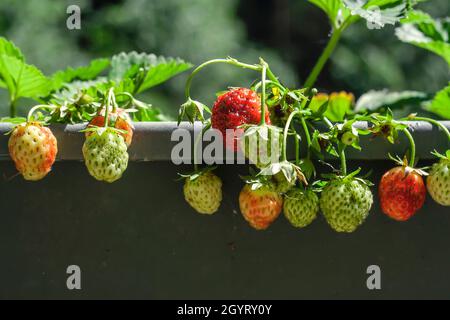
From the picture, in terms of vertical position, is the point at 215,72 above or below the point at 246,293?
above

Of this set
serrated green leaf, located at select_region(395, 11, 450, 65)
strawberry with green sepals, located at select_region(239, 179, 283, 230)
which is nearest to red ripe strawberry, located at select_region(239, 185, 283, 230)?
strawberry with green sepals, located at select_region(239, 179, 283, 230)

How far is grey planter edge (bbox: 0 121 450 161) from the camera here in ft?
3.16

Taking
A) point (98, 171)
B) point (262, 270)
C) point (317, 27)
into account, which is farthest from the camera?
point (317, 27)

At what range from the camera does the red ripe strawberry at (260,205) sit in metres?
0.92

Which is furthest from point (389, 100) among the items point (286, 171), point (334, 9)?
point (286, 171)

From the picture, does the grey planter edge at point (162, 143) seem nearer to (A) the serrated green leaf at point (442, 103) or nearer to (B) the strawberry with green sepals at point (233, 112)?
(B) the strawberry with green sepals at point (233, 112)

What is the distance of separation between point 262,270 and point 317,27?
12.2ft

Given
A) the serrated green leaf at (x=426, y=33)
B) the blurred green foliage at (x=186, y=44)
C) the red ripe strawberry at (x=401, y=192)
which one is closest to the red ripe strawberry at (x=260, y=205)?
the red ripe strawberry at (x=401, y=192)

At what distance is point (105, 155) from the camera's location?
2.98ft

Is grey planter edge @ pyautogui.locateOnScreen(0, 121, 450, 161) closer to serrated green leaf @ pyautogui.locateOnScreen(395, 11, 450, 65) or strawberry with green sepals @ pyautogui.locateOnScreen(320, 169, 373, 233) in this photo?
strawberry with green sepals @ pyautogui.locateOnScreen(320, 169, 373, 233)

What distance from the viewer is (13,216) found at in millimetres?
1013
